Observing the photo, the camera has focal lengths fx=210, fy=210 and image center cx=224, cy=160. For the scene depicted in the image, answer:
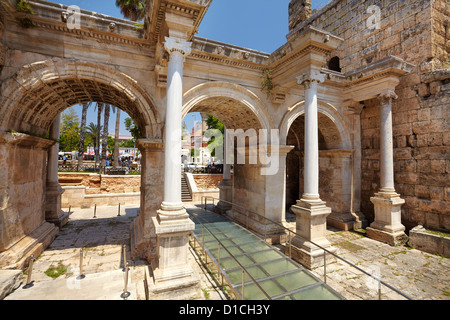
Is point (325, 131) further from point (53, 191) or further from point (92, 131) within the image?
point (92, 131)

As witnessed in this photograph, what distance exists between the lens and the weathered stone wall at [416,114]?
7.66 meters

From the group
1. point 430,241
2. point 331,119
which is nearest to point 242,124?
point 331,119

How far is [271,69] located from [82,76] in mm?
5878

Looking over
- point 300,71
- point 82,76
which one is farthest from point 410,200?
point 82,76

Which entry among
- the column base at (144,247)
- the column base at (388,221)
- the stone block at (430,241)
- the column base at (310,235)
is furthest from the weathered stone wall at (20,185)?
the stone block at (430,241)

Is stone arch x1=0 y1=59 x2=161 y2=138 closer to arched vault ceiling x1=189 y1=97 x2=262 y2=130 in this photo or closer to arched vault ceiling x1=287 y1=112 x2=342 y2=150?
arched vault ceiling x1=189 y1=97 x2=262 y2=130

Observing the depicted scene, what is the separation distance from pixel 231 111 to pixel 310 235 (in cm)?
517

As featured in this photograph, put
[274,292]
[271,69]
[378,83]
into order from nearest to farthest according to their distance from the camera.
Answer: [274,292]
[271,69]
[378,83]

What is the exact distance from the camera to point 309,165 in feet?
21.2

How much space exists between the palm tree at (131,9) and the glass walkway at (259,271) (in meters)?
19.7

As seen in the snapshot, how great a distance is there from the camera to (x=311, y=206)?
243 inches

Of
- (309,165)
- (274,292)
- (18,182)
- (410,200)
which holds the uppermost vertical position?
(309,165)

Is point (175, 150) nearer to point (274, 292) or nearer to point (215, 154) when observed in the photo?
point (274, 292)

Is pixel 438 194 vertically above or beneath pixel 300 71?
beneath
